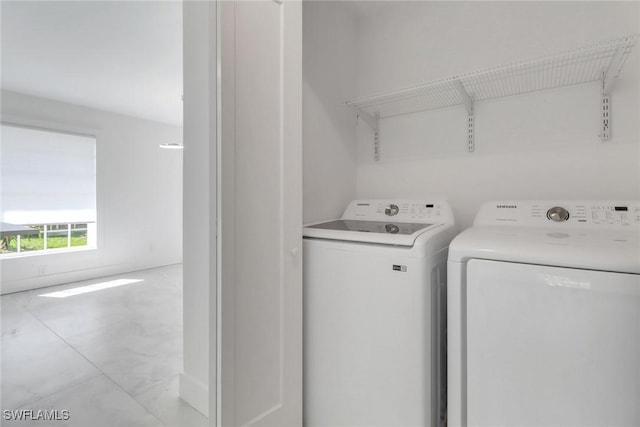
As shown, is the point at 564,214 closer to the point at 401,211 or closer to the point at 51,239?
the point at 401,211

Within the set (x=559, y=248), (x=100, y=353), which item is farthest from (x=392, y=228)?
(x=100, y=353)

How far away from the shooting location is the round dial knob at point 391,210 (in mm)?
1883

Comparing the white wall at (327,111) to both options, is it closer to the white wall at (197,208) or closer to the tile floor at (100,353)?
the white wall at (197,208)

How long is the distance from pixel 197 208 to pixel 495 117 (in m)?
1.75

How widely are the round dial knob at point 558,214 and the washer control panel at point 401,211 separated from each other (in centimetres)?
45

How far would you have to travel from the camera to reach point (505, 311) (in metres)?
1.05

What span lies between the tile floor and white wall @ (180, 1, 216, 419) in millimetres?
39

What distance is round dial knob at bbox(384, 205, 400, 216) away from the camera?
1883 millimetres

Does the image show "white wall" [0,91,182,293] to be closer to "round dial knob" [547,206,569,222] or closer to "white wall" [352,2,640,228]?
"white wall" [352,2,640,228]

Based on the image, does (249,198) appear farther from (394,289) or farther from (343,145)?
(343,145)

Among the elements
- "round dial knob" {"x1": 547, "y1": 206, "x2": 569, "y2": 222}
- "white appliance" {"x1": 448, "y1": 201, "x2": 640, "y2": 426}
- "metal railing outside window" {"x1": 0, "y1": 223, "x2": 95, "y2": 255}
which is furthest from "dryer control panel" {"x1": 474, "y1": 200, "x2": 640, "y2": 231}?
"metal railing outside window" {"x1": 0, "y1": 223, "x2": 95, "y2": 255}

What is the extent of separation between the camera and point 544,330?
39.0 inches

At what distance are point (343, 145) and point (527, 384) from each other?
1645mm

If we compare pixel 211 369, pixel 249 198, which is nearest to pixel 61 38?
pixel 249 198
